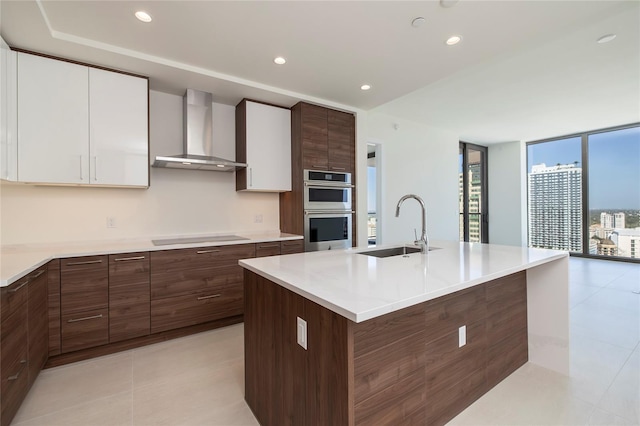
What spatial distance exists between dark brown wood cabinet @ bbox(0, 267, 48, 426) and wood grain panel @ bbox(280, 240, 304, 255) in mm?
1948

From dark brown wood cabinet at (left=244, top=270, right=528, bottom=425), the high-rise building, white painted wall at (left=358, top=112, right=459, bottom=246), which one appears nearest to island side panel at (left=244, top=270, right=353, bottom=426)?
dark brown wood cabinet at (left=244, top=270, right=528, bottom=425)

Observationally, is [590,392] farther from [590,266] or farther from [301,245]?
[590,266]

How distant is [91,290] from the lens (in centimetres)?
231

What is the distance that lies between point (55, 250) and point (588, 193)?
8.41 meters

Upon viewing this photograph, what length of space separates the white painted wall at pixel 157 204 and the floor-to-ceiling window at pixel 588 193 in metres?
6.36

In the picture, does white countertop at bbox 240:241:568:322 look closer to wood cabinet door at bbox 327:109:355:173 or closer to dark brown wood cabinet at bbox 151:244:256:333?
dark brown wood cabinet at bbox 151:244:256:333

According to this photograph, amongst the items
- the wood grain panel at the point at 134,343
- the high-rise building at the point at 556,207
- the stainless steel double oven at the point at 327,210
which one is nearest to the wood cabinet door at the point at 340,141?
the stainless steel double oven at the point at 327,210

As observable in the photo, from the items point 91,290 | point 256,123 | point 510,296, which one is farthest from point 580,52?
point 91,290

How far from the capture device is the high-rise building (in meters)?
6.16

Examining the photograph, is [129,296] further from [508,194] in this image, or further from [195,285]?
[508,194]

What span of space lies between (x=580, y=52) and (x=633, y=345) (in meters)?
2.73

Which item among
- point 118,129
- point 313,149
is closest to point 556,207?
point 313,149

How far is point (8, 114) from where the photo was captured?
2.11m

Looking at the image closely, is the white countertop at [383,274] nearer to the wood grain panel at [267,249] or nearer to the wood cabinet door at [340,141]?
the wood grain panel at [267,249]
